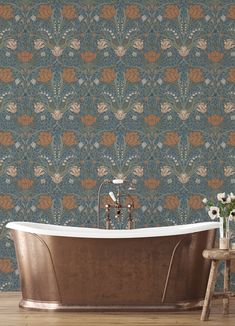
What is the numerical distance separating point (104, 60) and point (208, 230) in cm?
180

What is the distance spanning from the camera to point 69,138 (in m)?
6.45

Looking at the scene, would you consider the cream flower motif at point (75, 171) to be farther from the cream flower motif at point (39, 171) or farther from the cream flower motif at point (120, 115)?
the cream flower motif at point (120, 115)

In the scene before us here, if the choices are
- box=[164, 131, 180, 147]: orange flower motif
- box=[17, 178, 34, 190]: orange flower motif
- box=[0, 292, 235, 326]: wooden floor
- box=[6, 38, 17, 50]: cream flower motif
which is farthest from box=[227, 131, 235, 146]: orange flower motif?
box=[6, 38, 17, 50]: cream flower motif

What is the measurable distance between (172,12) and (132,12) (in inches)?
13.1

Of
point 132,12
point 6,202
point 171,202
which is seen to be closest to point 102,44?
point 132,12

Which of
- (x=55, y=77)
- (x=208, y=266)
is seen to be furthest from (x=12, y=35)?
(x=208, y=266)

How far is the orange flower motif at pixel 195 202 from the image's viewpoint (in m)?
6.40

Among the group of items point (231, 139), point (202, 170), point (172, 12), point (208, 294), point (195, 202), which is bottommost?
point (208, 294)

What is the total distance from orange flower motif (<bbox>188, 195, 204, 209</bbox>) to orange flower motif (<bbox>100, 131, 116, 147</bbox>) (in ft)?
2.63

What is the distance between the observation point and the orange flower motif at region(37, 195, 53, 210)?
6.43 m

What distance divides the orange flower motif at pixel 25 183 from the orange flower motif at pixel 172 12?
1.78 metres

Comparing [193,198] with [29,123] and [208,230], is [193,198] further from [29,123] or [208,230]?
[29,123]

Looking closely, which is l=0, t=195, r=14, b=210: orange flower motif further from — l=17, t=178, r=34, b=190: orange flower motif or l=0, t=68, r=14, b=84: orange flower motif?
l=0, t=68, r=14, b=84: orange flower motif

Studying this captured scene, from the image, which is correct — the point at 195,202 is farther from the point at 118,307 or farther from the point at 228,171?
the point at 118,307
